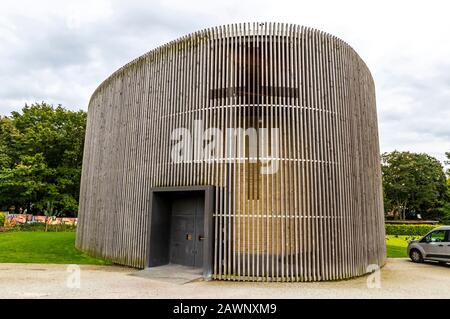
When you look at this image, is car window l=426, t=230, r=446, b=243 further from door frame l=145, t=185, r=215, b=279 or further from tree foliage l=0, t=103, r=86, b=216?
tree foliage l=0, t=103, r=86, b=216

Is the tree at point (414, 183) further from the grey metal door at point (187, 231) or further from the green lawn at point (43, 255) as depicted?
the green lawn at point (43, 255)

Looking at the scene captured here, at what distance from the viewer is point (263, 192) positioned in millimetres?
9141

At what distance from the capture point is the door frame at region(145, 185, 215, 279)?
8.88 m

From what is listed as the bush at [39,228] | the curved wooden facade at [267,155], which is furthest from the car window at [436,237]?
the bush at [39,228]

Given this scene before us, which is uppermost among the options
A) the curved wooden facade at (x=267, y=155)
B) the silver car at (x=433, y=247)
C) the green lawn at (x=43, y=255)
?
the curved wooden facade at (x=267, y=155)

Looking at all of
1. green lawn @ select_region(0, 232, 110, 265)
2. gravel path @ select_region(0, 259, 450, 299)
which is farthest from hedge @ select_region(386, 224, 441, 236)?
green lawn @ select_region(0, 232, 110, 265)

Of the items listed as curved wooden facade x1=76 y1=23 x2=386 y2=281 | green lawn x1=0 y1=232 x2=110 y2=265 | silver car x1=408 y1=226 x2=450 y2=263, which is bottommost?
green lawn x1=0 y1=232 x2=110 y2=265

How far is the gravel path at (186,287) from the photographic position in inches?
272

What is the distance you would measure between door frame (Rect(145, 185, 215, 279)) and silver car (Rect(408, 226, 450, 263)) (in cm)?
929

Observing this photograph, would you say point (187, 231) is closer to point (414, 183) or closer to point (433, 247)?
point (433, 247)

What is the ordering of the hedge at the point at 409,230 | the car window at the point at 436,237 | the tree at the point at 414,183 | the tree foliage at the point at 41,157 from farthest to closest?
the tree at the point at 414,183
the tree foliage at the point at 41,157
the hedge at the point at 409,230
the car window at the point at 436,237

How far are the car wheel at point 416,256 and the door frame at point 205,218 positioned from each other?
9393 mm
